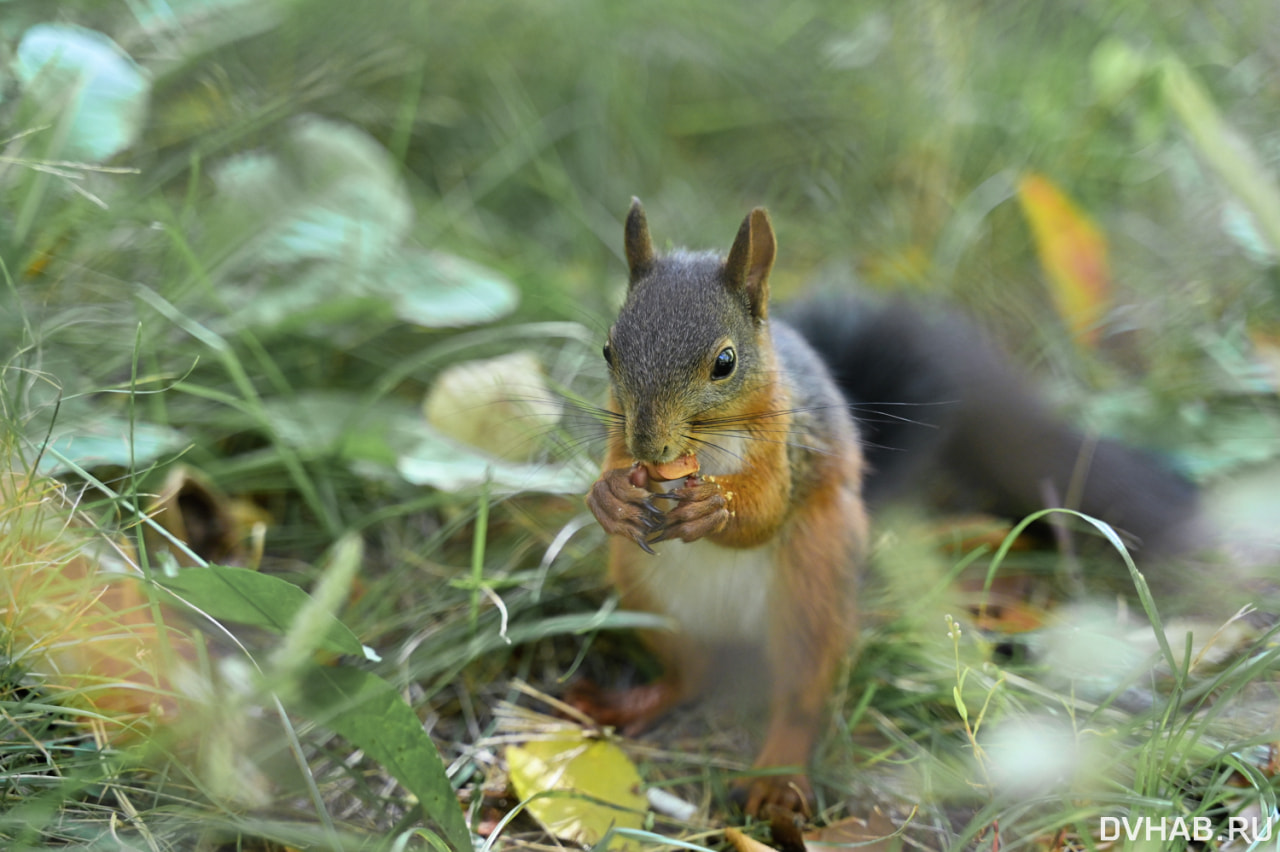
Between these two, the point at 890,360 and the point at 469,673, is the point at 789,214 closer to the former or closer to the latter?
the point at 890,360

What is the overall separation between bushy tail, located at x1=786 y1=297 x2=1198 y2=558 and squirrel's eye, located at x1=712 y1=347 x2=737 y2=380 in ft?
1.60

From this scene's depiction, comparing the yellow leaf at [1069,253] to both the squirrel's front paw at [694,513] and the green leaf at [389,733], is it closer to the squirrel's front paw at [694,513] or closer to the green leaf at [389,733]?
the squirrel's front paw at [694,513]

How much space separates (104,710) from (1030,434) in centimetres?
157

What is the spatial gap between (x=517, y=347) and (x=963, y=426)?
958 millimetres

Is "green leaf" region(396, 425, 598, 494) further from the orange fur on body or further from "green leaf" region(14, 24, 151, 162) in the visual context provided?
"green leaf" region(14, 24, 151, 162)

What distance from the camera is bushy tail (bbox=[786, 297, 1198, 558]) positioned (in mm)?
1833

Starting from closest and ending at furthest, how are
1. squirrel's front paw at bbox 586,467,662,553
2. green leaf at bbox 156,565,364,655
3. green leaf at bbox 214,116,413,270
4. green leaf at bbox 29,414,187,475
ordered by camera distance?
green leaf at bbox 156,565,364,655, squirrel's front paw at bbox 586,467,662,553, green leaf at bbox 29,414,187,475, green leaf at bbox 214,116,413,270

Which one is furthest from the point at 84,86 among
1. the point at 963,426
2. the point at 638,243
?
the point at 963,426

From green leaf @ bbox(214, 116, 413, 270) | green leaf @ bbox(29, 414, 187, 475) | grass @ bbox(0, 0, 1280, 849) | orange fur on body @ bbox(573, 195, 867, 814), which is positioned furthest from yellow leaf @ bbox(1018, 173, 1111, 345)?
green leaf @ bbox(29, 414, 187, 475)

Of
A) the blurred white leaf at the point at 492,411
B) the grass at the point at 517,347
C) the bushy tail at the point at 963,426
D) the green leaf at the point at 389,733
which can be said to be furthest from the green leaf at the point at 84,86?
the bushy tail at the point at 963,426

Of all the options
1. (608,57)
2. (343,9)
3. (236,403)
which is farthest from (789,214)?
(236,403)

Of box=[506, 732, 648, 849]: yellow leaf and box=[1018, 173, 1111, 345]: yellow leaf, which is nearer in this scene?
box=[506, 732, 648, 849]: yellow leaf

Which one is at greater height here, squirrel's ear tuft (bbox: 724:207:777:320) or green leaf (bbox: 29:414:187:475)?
squirrel's ear tuft (bbox: 724:207:777:320)

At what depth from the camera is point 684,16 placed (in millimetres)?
3068
